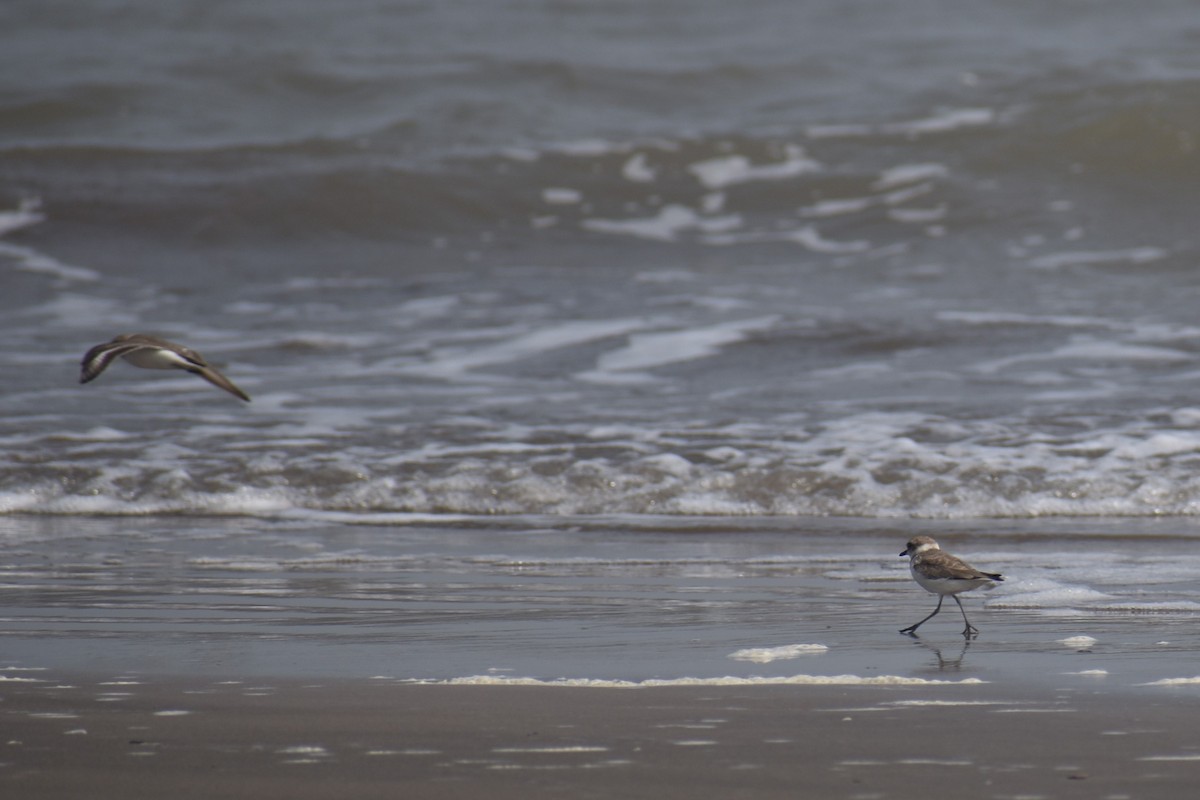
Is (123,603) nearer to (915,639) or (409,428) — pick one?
(915,639)

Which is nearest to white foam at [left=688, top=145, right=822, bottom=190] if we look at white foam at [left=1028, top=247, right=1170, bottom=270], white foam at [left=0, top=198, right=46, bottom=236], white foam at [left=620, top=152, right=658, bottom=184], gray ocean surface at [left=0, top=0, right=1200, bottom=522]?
gray ocean surface at [left=0, top=0, right=1200, bottom=522]

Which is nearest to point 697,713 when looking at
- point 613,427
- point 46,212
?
point 613,427

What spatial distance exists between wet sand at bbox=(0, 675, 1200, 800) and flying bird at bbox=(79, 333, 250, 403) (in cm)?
148

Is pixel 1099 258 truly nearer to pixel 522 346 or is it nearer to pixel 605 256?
pixel 605 256

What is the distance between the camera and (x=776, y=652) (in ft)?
10.5

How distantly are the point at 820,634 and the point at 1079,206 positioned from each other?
392 inches

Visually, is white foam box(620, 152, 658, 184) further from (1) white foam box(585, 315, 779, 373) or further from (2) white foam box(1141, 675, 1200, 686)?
(2) white foam box(1141, 675, 1200, 686)

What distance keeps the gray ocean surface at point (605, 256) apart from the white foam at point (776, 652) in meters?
2.19

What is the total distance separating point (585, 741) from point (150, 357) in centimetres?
249

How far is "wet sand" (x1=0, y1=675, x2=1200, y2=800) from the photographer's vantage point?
219 centimetres

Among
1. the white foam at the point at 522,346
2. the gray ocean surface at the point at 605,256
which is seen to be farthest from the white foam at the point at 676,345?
the white foam at the point at 522,346

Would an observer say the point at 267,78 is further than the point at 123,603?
Yes

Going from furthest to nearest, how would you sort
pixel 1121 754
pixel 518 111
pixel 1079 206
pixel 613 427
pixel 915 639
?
pixel 518 111 < pixel 1079 206 < pixel 613 427 < pixel 915 639 < pixel 1121 754

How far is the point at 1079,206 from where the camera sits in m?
12.5
